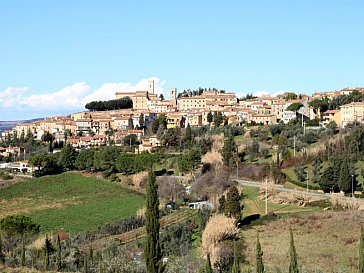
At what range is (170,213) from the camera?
123 ft

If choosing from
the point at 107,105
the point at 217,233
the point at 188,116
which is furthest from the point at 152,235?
the point at 107,105

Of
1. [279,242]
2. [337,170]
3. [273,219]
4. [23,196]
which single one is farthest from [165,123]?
[279,242]

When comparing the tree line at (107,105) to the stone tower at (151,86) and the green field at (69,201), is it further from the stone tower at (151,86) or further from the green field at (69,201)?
the green field at (69,201)

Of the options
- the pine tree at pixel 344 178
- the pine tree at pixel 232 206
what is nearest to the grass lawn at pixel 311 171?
the pine tree at pixel 344 178

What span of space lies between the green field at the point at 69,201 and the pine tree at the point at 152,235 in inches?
682

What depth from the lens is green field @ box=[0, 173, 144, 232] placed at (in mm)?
37875

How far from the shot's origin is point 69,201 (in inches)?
1852

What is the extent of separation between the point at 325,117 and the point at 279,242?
145ft

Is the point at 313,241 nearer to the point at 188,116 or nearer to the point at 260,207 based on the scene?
the point at 260,207

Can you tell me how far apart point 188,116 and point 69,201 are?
36.8 m

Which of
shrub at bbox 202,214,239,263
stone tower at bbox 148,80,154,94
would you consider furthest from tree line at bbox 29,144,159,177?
stone tower at bbox 148,80,154,94

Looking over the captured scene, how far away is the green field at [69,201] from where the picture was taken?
37.9m

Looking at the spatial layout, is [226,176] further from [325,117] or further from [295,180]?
[325,117]

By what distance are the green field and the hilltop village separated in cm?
1354
